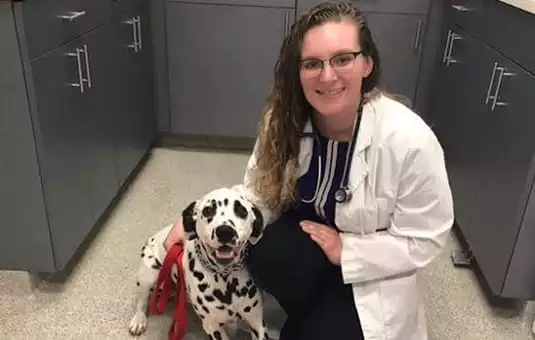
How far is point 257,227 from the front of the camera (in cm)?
139

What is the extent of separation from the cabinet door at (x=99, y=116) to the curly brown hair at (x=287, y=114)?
76 cm

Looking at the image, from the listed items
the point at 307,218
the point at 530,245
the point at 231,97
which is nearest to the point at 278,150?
the point at 307,218

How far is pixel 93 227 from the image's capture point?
80.0 inches

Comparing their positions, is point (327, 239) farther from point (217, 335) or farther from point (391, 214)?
point (217, 335)

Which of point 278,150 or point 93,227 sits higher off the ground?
point 278,150

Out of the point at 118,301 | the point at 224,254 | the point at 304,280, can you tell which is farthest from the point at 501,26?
the point at 118,301

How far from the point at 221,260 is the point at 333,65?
0.55 m

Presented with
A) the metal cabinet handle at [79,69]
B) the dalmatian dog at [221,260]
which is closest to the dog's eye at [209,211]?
the dalmatian dog at [221,260]

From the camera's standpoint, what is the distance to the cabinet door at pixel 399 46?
243 cm

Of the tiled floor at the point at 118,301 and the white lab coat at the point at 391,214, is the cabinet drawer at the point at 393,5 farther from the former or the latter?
the white lab coat at the point at 391,214

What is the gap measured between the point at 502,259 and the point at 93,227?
1.41m

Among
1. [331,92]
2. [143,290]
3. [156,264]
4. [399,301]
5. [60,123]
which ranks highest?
[331,92]

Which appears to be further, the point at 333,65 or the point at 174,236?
the point at 174,236

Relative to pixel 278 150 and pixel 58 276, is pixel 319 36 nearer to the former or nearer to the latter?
pixel 278 150
